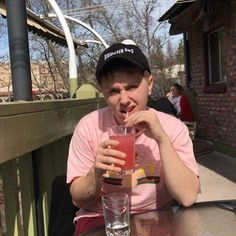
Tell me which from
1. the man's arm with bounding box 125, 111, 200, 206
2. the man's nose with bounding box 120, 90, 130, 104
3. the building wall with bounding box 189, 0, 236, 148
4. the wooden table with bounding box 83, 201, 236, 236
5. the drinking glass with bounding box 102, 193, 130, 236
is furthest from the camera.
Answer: the building wall with bounding box 189, 0, 236, 148

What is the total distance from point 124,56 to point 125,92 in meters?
0.17

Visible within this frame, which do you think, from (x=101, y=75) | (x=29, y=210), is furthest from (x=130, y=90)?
(x=29, y=210)

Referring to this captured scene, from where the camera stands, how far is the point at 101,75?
86.4 inches

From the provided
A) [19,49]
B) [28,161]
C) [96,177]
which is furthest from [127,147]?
[19,49]

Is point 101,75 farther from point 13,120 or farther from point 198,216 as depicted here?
point 198,216

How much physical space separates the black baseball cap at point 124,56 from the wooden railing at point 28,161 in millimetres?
424

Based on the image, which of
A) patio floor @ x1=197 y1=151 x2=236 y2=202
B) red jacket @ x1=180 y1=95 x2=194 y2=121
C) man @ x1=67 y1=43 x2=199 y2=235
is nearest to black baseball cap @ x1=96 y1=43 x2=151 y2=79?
man @ x1=67 y1=43 x2=199 y2=235

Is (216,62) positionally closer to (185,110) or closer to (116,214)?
(185,110)

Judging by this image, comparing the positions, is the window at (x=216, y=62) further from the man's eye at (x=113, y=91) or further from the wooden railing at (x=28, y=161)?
the man's eye at (x=113, y=91)

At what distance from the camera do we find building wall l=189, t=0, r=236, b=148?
819 centimetres

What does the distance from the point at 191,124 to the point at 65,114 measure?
530 cm

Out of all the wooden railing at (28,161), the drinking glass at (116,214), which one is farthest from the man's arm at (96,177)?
the wooden railing at (28,161)

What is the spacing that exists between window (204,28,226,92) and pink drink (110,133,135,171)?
7.11 m

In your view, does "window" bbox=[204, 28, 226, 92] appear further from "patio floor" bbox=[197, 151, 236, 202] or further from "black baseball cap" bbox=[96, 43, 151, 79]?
"black baseball cap" bbox=[96, 43, 151, 79]
